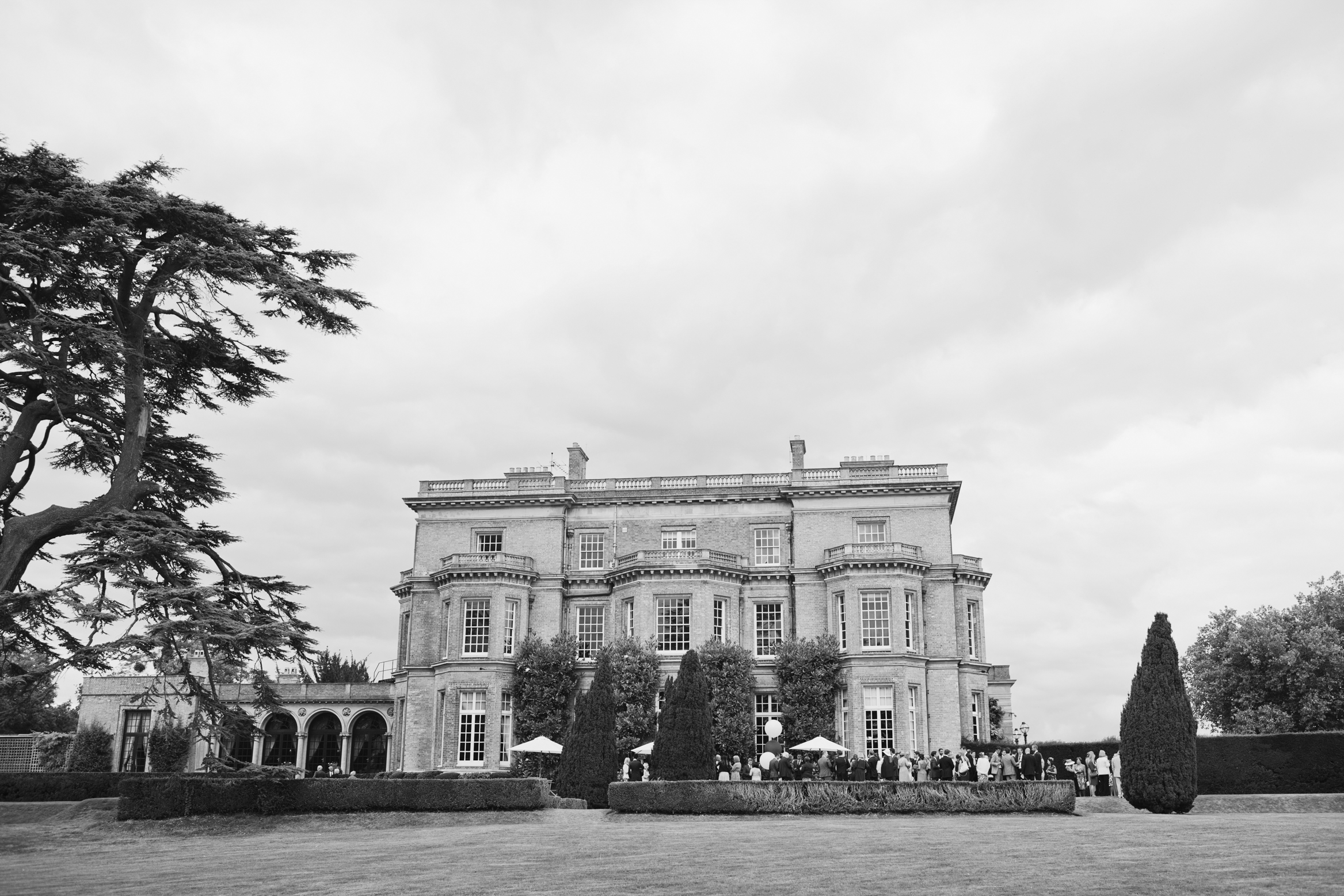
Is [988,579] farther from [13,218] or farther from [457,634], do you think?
[13,218]

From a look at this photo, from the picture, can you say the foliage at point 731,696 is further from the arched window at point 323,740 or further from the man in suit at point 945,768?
the arched window at point 323,740

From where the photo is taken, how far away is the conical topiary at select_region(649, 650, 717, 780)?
30391 mm

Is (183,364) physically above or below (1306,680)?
above

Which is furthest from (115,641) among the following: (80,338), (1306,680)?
(1306,680)

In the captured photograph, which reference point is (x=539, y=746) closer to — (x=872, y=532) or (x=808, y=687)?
(x=808, y=687)

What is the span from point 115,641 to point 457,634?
87.3ft

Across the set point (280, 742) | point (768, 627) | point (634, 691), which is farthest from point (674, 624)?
point (280, 742)

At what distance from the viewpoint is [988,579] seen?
51031 millimetres

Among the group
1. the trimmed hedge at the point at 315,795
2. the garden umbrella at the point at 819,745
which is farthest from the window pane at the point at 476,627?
the trimmed hedge at the point at 315,795

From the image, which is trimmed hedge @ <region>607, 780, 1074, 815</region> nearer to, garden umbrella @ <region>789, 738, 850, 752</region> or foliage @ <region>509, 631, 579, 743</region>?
garden umbrella @ <region>789, 738, 850, 752</region>

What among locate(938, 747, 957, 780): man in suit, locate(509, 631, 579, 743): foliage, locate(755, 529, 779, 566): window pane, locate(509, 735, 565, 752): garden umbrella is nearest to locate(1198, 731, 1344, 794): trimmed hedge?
locate(938, 747, 957, 780): man in suit

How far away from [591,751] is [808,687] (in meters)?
14.3

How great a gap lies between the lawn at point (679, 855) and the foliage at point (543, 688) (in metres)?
18.5

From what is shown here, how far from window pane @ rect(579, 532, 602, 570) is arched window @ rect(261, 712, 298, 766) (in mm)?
18286
